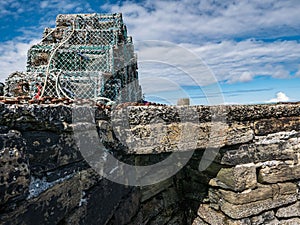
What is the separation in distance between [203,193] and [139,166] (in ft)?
2.61

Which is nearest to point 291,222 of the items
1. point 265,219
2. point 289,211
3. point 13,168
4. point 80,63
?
point 289,211

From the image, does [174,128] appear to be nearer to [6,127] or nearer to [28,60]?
[6,127]

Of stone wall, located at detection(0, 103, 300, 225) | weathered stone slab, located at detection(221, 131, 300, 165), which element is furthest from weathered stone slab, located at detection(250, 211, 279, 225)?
weathered stone slab, located at detection(221, 131, 300, 165)

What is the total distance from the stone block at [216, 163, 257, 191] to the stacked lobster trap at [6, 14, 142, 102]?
1.94 metres

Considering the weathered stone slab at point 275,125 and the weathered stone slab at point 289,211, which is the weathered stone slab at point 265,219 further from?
the weathered stone slab at point 275,125

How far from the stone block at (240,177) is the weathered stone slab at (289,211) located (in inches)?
15.1

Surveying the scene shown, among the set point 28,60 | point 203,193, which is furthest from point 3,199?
point 28,60

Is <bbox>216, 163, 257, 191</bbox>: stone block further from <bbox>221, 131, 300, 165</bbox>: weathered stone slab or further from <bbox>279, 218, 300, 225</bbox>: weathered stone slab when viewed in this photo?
<bbox>279, 218, 300, 225</bbox>: weathered stone slab

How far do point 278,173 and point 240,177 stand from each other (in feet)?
1.34

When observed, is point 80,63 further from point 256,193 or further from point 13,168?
point 13,168

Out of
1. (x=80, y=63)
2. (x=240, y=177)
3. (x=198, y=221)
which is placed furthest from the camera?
(x=80, y=63)

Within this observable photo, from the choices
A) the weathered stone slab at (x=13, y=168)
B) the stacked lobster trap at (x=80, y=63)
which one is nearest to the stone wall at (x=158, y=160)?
the weathered stone slab at (x=13, y=168)

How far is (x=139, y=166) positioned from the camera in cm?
205

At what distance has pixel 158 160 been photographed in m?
2.29
